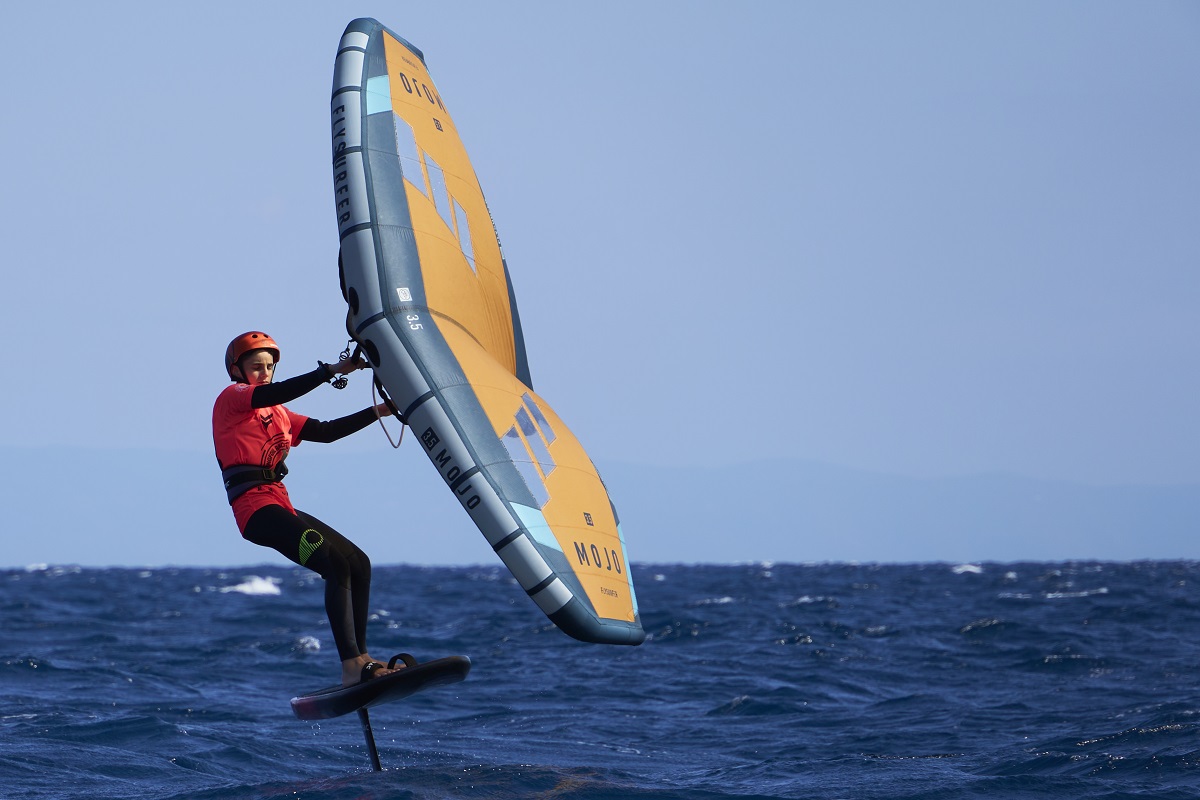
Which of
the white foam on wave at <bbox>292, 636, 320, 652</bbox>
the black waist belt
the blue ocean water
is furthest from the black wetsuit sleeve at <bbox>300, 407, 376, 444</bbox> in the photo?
the white foam on wave at <bbox>292, 636, 320, 652</bbox>

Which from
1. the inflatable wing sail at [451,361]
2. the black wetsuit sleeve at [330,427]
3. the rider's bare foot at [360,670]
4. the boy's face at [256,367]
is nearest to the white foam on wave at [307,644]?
the inflatable wing sail at [451,361]

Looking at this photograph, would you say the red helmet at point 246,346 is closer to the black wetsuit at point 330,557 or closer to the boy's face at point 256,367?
the boy's face at point 256,367

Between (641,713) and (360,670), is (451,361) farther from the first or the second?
(641,713)

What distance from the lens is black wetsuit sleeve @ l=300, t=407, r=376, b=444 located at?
668 cm

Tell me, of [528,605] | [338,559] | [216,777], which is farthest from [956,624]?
[338,559]

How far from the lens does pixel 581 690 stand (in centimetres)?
1305

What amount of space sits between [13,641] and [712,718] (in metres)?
11.6

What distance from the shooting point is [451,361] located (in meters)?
6.02

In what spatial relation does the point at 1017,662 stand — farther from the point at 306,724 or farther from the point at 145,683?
the point at 145,683

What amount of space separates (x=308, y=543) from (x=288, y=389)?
0.80m

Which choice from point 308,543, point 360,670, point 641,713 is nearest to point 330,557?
point 308,543

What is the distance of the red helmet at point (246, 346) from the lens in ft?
20.5

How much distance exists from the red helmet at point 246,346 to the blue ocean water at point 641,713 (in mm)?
2598

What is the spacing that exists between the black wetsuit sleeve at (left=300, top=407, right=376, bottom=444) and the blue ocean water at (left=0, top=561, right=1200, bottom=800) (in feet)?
6.84
